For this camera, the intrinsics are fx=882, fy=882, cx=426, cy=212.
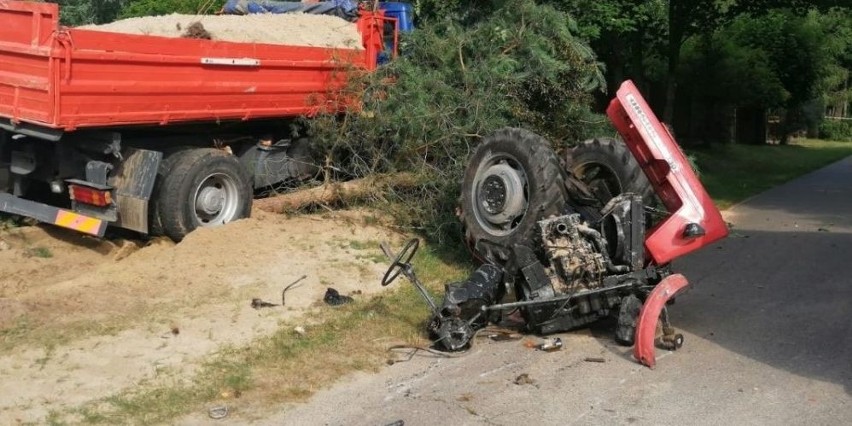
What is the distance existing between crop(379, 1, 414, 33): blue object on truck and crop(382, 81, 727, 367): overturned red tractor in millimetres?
5031

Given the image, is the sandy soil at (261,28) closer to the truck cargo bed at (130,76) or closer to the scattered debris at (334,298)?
the truck cargo bed at (130,76)

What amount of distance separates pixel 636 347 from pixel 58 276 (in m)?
5.09

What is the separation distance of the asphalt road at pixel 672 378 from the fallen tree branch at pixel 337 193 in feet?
11.2

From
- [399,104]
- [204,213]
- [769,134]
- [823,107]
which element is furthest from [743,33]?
[204,213]

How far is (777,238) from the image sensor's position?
1124cm

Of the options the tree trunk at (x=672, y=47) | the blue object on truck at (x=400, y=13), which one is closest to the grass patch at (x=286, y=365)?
the blue object on truck at (x=400, y=13)

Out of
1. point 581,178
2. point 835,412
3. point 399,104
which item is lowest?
point 835,412

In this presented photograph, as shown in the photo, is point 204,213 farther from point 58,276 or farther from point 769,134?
point 769,134

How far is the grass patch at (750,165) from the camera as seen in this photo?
57.0 feet

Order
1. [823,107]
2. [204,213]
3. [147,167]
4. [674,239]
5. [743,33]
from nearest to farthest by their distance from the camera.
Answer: [674,239]
[147,167]
[204,213]
[743,33]
[823,107]

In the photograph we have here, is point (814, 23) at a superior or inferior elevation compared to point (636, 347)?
superior

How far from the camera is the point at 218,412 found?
5.15 metres

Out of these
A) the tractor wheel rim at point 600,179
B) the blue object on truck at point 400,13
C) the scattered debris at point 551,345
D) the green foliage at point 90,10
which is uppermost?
the green foliage at point 90,10

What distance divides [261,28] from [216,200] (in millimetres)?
2559
